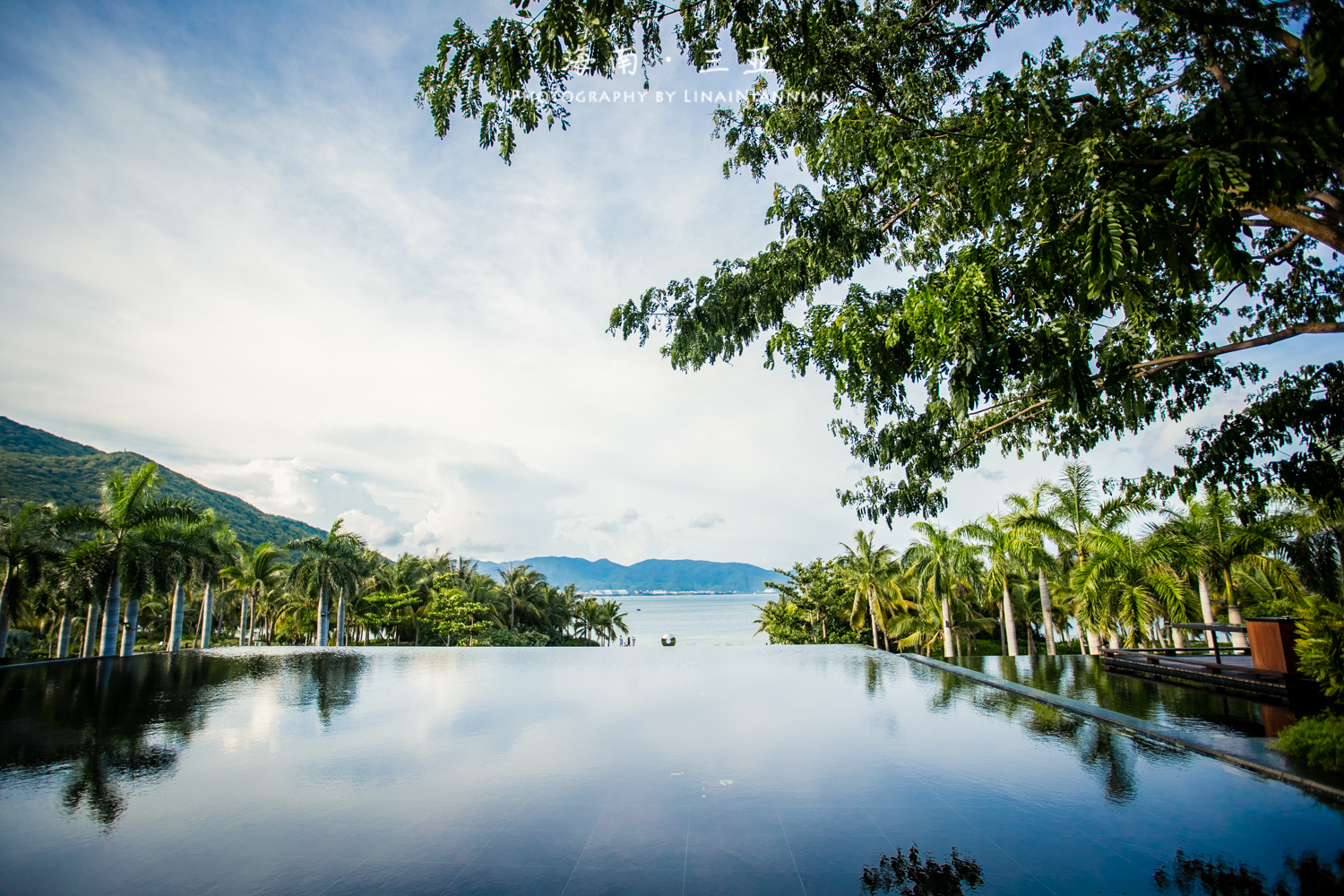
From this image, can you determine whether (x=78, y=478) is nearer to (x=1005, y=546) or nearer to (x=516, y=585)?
(x=516, y=585)

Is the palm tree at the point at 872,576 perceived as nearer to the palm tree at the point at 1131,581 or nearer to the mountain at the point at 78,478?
the palm tree at the point at 1131,581

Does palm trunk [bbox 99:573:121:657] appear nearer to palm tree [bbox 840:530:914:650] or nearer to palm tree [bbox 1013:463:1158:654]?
palm tree [bbox 1013:463:1158:654]

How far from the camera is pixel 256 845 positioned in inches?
159

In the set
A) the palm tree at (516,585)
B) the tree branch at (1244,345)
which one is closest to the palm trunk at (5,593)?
the tree branch at (1244,345)

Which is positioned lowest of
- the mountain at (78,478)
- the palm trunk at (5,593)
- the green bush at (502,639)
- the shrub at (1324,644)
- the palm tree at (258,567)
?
the green bush at (502,639)

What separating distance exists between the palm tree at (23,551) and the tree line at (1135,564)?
2491 centimetres

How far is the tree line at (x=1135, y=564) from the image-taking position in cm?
1295

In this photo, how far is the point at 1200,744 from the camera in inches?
235

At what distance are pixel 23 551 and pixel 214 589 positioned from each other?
1410 centimetres

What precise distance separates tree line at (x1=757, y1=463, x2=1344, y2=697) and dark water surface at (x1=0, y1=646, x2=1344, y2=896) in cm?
323

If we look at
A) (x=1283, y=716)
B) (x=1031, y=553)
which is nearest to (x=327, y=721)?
(x=1283, y=716)

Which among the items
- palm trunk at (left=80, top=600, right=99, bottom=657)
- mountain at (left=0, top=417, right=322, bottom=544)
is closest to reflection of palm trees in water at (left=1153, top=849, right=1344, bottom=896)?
palm trunk at (left=80, top=600, right=99, bottom=657)

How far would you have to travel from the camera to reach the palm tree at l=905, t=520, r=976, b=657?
867 inches

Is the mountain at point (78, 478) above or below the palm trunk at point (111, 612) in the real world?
above
